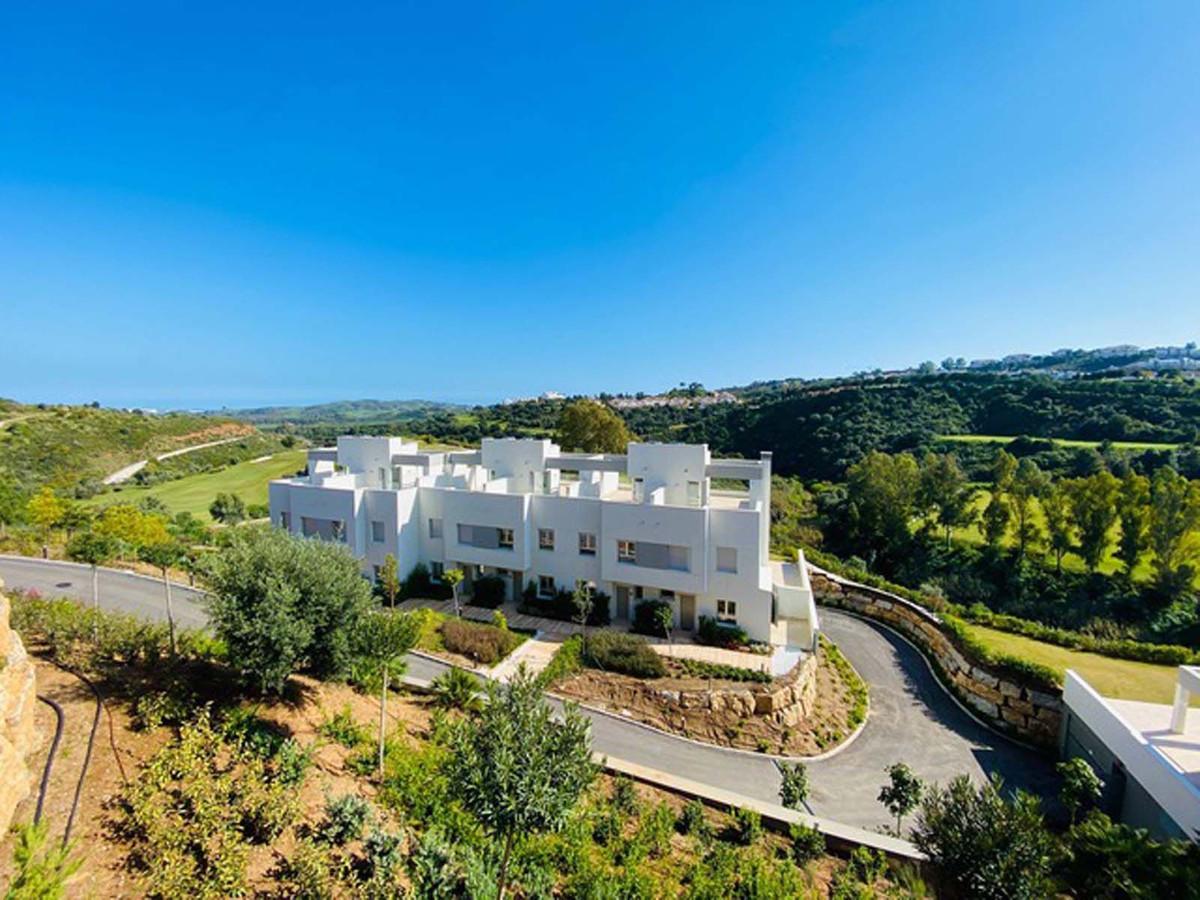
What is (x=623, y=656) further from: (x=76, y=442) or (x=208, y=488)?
(x=76, y=442)

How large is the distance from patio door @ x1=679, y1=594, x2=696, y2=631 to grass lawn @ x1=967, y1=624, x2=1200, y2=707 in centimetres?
1607

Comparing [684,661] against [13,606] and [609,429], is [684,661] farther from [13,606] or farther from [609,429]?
[609,429]

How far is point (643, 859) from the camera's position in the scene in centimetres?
1172

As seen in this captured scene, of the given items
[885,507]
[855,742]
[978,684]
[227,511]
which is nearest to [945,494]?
[885,507]

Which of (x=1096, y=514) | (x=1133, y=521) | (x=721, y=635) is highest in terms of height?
(x=1096, y=514)

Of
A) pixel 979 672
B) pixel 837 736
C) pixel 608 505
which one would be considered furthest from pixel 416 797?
pixel 979 672

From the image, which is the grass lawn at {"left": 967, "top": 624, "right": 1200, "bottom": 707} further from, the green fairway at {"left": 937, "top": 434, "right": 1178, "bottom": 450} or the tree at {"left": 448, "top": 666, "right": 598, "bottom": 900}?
the green fairway at {"left": 937, "top": 434, "right": 1178, "bottom": 450}

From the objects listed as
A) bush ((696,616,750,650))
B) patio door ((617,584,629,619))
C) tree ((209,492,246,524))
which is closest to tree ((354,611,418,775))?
patio door ((617,584,629,619))

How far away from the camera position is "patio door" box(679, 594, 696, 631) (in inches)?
1062

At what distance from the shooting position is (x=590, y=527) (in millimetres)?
28250

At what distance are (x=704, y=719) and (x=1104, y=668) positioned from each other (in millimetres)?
21473

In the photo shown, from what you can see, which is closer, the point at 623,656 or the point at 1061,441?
the point at 623,656

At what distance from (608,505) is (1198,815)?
871 inches

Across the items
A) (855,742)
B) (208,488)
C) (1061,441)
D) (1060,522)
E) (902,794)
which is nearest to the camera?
(902,794)
